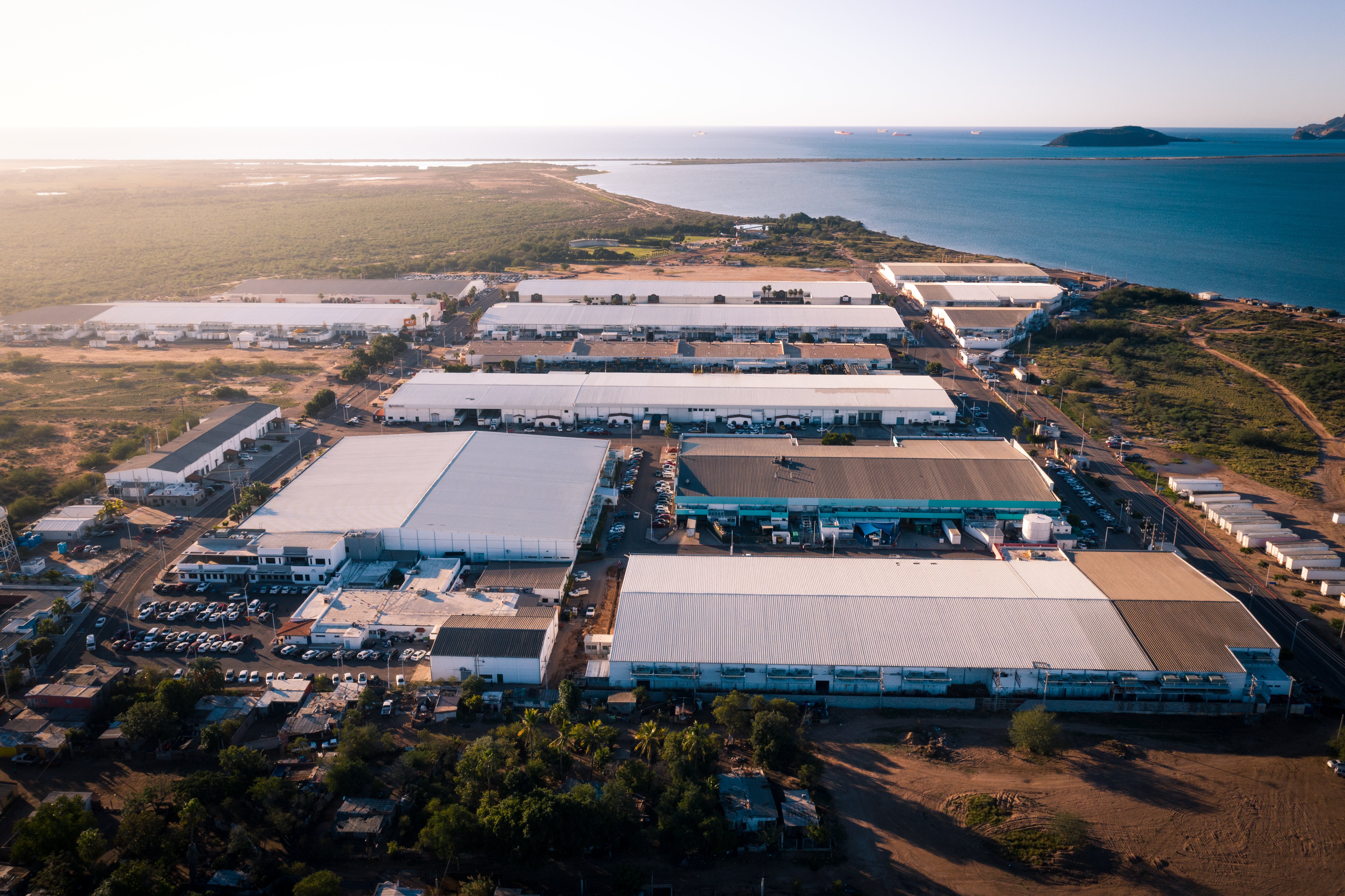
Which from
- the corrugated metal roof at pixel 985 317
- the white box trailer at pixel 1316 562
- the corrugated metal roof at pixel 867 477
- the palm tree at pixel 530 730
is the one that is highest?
the corrugated metal roof at pixel 985 317

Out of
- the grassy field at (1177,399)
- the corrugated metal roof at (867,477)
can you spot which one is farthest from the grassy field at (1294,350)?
the corrugated metal roof at (867,477)

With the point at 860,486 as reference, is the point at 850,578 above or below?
below

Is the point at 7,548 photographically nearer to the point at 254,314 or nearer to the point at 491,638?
the point at 491,638

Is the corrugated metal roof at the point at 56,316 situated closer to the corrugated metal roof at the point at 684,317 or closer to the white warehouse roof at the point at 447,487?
the corrugated metal roof at the point at 684,317

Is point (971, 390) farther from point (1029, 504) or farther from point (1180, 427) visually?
point (1029, 504)

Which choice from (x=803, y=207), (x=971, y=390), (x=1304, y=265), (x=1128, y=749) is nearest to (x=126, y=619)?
(x=1128, y=749)

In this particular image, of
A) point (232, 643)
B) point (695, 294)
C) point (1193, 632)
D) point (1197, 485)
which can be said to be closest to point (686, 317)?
point (695, 294)

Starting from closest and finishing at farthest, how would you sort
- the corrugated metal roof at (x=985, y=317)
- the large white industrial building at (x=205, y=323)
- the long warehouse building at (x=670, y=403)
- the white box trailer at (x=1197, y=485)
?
the white box trailer at (x=1197, y=485), the long warehouse building at (x=670, y=403), the large white industrial building at (x=205, y=323), the corrugated metal roof at (x=985, y=317)
